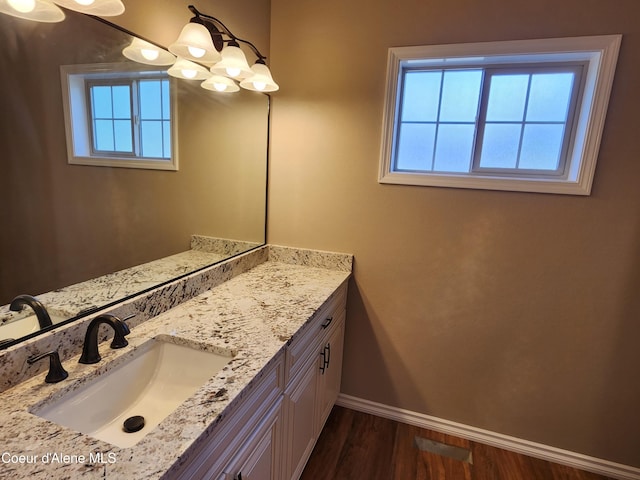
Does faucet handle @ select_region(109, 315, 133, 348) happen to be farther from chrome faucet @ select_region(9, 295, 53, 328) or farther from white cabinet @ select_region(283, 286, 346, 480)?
white cabinet @ select_region(283, 286, 346, 480)

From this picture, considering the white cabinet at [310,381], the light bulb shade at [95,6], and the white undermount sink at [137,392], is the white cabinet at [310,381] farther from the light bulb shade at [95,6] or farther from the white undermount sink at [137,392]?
the light bulb shade at [95,6]

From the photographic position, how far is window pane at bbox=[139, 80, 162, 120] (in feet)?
4.38

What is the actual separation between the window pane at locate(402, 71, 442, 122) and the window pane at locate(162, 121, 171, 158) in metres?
1.26

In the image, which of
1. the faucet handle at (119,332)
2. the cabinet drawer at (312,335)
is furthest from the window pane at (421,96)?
the faucet handle at (119,332)

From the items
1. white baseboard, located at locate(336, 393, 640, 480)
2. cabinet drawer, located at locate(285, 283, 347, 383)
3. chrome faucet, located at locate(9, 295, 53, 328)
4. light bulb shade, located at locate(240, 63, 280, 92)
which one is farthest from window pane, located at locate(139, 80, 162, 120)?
white baseboard, located at locate(336, 393, 640, 480)

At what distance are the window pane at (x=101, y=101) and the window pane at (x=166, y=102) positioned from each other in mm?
265

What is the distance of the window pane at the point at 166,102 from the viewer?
1.43 metres

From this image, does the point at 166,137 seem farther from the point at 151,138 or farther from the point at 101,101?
the point at 101,101

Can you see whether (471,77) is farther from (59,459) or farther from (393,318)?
(59,459)

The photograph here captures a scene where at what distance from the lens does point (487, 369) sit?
1.95 metres

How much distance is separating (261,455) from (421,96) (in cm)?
189

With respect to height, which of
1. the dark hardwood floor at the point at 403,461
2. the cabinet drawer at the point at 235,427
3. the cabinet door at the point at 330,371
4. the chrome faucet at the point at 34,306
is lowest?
the dark hardwood floor at the point at 403,461

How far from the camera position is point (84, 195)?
→ 116 cm

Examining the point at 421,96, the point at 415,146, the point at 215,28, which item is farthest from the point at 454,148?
the point at 215,28
